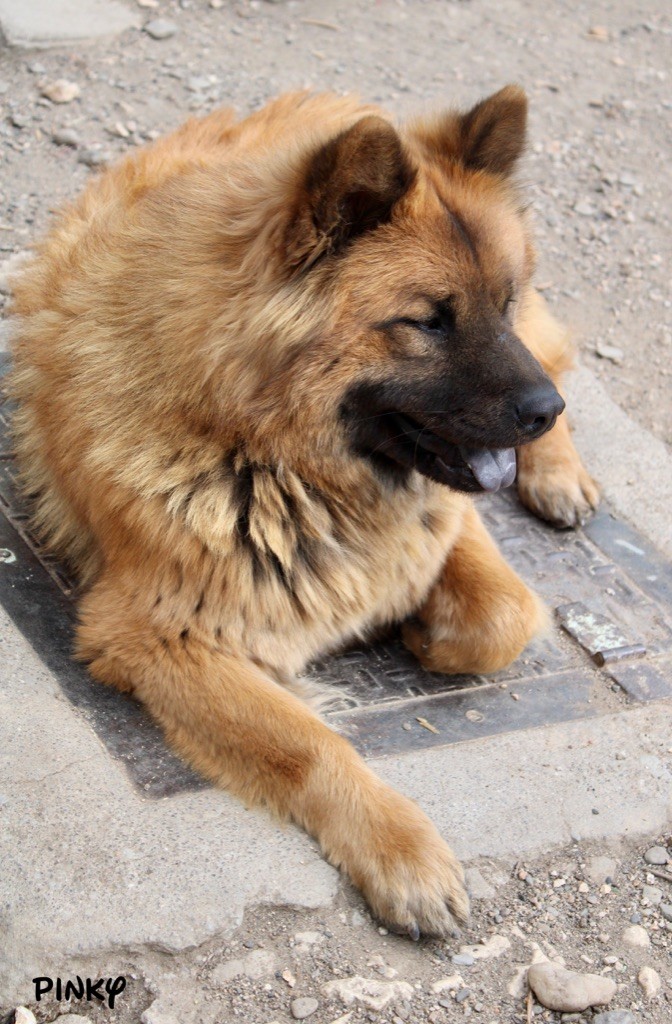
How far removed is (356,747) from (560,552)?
1.41m

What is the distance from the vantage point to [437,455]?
10.8ft

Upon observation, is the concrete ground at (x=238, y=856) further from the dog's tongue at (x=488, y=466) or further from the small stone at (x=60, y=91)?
the small stone at (x=60, y=91)

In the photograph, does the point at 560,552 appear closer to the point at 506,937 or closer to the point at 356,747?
the point at 356,747

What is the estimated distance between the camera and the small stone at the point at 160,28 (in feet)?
22.9

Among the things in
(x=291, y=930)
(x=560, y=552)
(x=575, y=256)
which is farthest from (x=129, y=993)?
(x=575, y=256)

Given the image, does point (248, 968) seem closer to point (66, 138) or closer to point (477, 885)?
point (477, 885)

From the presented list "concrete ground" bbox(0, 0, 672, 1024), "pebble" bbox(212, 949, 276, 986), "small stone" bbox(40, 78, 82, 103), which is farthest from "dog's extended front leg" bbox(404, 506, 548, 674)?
"small stone" bbox(40, 78, 82, 103)

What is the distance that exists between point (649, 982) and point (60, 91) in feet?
18.1

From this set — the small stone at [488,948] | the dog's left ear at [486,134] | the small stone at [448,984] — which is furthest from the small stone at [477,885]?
the dog's left ear at [486,134]

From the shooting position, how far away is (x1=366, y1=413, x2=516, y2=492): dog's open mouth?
3232mm

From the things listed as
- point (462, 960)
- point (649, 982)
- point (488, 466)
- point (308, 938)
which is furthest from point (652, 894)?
point (488, 466)

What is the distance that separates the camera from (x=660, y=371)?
559 centimetres

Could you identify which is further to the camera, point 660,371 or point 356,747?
point 660,371

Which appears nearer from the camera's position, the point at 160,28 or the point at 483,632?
the point at 483,632
